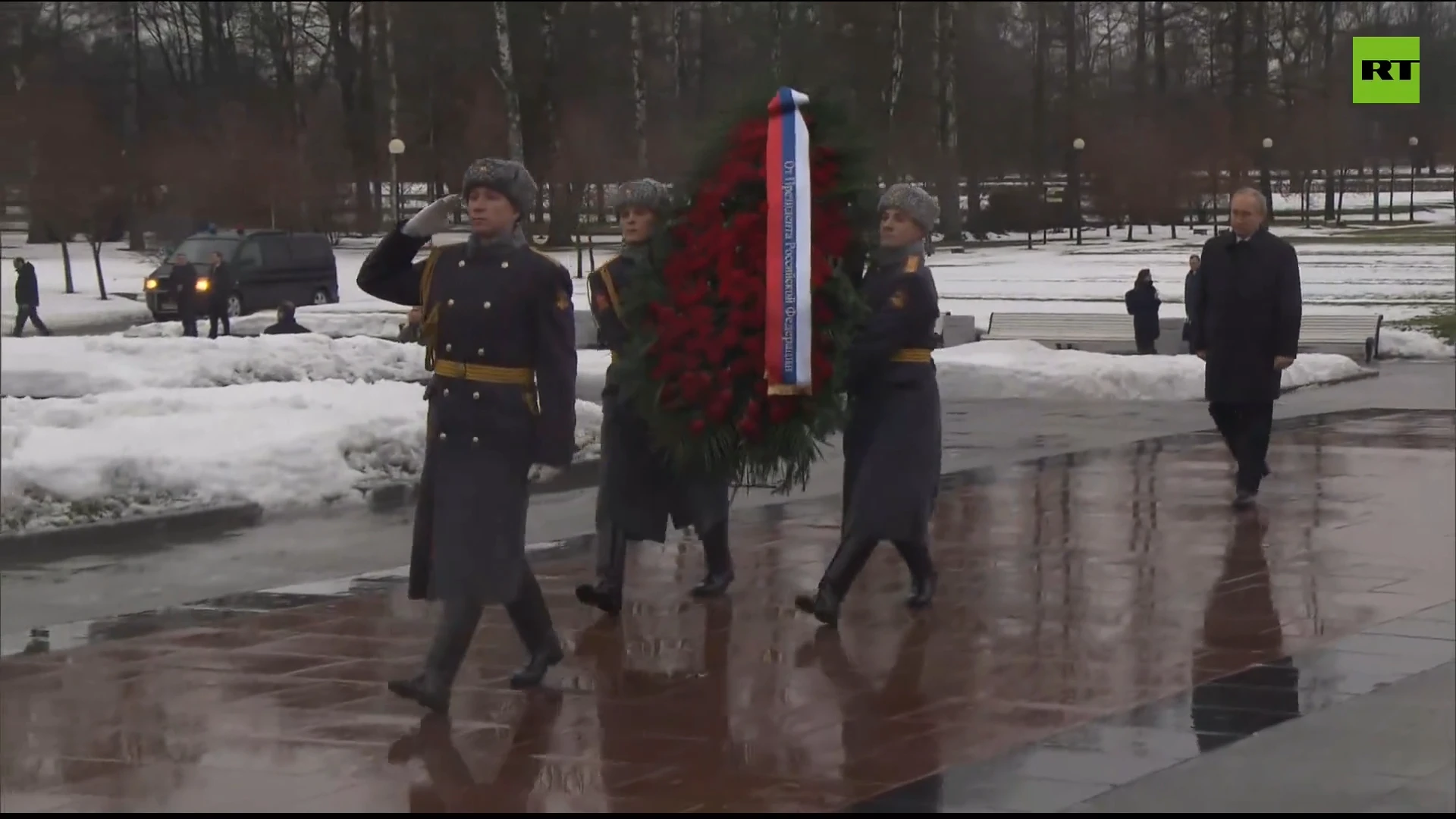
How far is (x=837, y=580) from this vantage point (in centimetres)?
820

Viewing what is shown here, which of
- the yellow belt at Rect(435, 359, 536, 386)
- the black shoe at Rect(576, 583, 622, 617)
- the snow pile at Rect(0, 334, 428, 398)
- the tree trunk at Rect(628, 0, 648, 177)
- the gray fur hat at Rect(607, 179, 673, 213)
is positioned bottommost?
the black shoe at Rect(576, 583, 622, 617)

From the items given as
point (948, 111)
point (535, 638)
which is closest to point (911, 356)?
point (535, 638)

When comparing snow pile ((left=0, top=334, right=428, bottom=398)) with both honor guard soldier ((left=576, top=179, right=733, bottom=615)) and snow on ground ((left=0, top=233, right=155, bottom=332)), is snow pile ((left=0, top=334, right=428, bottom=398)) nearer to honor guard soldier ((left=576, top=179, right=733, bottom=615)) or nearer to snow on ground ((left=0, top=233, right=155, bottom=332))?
snow on ground ((left=0, top=233, right=155, bottom=332))

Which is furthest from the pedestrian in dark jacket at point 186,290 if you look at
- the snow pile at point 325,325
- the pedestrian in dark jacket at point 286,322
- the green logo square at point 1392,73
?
the green logo square at point 1392,73

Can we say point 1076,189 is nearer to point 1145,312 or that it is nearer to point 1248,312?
point 1145,312

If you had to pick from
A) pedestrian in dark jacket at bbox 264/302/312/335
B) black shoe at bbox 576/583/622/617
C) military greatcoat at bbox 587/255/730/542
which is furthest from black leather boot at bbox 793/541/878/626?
pedestrian in dark jacket at bbox 264/302/312/335

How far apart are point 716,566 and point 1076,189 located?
50008 mm

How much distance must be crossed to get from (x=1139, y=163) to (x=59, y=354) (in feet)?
172

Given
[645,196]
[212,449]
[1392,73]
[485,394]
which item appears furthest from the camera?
[1392,73]

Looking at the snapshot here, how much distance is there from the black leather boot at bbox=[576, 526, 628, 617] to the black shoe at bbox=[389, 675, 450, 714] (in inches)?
68.9

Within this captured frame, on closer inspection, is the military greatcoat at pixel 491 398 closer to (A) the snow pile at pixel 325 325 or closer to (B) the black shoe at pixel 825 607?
(B) the black shoe at pixel 825 607

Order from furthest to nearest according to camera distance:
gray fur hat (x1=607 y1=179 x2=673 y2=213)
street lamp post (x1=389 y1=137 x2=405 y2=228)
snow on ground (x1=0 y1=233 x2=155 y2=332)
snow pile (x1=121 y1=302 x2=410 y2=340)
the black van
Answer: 1. street lamp post (x1=389 y1=137 x2=405 y2=228)
2. the black van
3. snow pile (x1=121 y1=302 x2=410 y2=340)
4. snow on ground (x1=0 y1=233 x2=155 y2=332)
5. gray fur hat (x1=607 y1=179 x2=673 y2=213)

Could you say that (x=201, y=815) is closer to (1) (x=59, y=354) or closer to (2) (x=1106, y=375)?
(1) (x=59, y=354)

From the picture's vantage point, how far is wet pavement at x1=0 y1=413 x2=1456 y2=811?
5.95 meters
